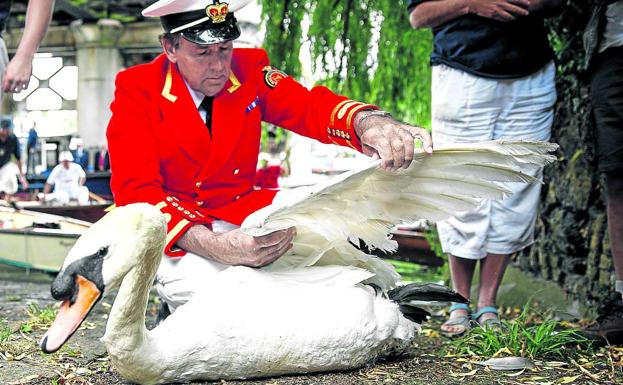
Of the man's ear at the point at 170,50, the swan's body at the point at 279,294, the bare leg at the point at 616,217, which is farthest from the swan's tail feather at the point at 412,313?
the man's ear at the point at 170,50

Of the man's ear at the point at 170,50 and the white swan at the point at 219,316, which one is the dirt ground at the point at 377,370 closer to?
the white swan at the point at 219,316

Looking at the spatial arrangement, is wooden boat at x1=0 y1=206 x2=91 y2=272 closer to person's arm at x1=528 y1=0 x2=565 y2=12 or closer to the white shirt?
person's arm at x1=528 y1=0 x2=565 y2=12

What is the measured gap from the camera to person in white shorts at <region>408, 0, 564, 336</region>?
12.2 ft

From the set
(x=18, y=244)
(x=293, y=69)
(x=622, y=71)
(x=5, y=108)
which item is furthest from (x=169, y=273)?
(x=5, y=108)

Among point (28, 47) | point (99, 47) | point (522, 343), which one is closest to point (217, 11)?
point (28, 47)

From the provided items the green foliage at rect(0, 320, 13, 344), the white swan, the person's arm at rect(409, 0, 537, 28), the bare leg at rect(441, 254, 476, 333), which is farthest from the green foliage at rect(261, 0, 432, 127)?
the white swan

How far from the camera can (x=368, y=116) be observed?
2.90 metres

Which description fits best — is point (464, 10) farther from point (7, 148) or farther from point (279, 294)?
point (7, 148)

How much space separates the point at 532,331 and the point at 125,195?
5.58 feet

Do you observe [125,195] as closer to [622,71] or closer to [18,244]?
[622,71]

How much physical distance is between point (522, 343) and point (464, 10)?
1.52 m

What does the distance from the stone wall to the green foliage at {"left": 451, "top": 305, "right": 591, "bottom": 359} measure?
38.7 inches

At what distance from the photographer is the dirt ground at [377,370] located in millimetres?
2756

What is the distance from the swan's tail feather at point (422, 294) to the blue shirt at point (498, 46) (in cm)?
115
